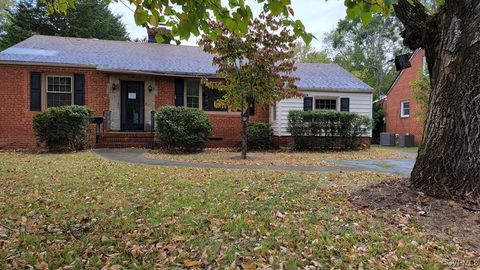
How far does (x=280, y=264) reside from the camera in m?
3.33

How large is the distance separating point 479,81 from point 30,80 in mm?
14511

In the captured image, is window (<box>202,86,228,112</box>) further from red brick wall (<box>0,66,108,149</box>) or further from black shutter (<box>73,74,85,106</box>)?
red brick wall (<box>0,66,108,149</box>)

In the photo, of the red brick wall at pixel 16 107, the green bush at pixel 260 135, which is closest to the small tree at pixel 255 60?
the green bush at pixel 260 135

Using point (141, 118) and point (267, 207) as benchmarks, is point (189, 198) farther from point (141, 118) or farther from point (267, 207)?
point (141, 118)

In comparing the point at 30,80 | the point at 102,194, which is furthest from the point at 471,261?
the point at 30,80

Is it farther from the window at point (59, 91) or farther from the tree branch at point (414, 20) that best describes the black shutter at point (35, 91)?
the tree branch at point (414, 20)

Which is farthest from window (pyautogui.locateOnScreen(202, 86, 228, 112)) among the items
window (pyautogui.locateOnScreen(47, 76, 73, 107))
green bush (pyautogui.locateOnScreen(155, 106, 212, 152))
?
window (pyautogui.locateOnScreen(47, 76, 73, 107))

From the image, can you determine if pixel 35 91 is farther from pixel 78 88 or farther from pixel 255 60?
pixel 255 60

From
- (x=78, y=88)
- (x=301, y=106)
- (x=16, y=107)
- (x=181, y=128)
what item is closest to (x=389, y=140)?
(x=301, y=106)

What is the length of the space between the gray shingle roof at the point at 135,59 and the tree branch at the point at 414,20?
34.9ft

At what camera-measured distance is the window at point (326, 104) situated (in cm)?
1706

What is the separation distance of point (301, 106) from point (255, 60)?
584 centimetres

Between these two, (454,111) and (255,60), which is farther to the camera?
(255,60)

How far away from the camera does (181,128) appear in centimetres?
1288
